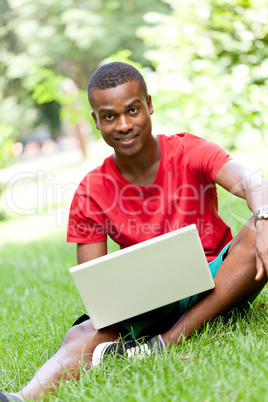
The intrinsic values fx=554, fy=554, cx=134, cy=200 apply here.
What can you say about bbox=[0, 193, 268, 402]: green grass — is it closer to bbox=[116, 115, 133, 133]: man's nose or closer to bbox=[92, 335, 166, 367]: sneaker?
bbox=[92, 335, 166, 367]: sneaker

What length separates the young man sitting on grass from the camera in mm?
2191

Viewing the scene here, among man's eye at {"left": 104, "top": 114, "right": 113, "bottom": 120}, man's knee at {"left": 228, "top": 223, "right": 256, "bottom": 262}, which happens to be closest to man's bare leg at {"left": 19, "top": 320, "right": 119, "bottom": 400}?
man's knee at {"left": 228, "top": 223, "right": 256, "bottom": 262}

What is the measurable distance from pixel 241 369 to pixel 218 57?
5.18 m

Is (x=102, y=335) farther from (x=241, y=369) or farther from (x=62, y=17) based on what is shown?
(x=62, y=17)

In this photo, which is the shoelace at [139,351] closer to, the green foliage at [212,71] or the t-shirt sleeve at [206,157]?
the t-shirt sleeve at [206,157]

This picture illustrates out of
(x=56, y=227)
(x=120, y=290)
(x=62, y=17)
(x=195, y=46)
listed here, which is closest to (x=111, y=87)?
(x=120, y=290)

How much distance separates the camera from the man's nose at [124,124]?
2.44m

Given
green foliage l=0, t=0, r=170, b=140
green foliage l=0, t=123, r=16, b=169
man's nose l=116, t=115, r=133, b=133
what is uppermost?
man's nose l=116, t=115, r=133, b=133

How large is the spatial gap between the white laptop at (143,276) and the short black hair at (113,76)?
822mm

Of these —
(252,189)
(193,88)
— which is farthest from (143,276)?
(193,88)

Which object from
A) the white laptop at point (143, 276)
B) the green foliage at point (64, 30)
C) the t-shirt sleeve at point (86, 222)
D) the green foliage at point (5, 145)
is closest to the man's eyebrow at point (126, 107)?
the t-shirt sleeve at point (86, 222)

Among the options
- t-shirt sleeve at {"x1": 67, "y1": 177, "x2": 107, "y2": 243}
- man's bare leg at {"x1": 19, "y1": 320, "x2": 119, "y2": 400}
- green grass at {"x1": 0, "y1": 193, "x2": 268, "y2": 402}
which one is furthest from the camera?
t-shirt sleeve at {"x1": 67, "y1": 177, "x2": 107, "y2": 243}

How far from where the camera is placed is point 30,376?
2.29m

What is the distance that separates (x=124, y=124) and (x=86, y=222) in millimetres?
498
